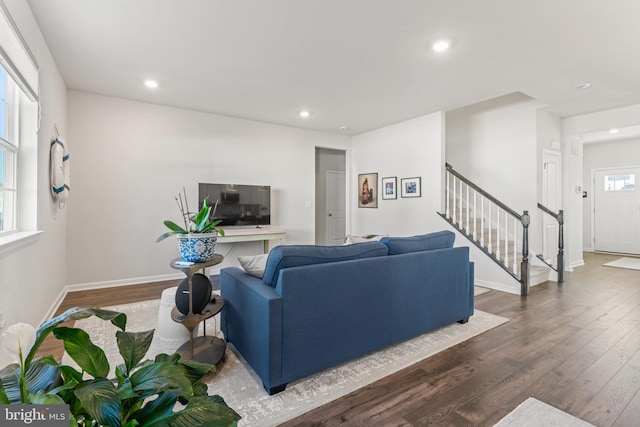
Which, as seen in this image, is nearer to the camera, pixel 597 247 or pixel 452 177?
pixel 452 177

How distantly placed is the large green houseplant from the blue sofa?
106cm

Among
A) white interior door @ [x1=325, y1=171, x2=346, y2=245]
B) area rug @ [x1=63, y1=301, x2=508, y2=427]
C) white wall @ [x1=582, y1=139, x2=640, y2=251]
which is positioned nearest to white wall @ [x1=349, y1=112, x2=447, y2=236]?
white interior door @ [x1=325, y1=171, x2=346, y2=245]

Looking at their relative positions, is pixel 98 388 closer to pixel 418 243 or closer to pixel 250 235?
pixel 418 243

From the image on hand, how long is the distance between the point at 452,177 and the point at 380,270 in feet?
12.1

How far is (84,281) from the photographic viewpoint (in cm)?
416

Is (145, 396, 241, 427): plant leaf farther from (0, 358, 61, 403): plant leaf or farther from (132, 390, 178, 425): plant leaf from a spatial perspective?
(0, 358, 61, 403): plant leaf

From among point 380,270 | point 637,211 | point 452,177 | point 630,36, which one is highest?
point 630,36

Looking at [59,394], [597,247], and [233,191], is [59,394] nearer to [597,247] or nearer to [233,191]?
[233,191]

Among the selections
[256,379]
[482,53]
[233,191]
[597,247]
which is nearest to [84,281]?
[233,191]

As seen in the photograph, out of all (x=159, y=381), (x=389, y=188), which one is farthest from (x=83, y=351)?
(x=389, y=188)

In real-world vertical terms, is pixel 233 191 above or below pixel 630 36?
below

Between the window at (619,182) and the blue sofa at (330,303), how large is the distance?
7.37 meters

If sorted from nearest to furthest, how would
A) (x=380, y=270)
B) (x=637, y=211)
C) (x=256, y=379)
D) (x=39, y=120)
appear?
1. (x=256, y=379)
2. (x=380, y=270)
3. (x=39, y=120)
4. (x=637, y=211)

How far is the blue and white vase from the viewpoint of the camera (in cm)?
199
